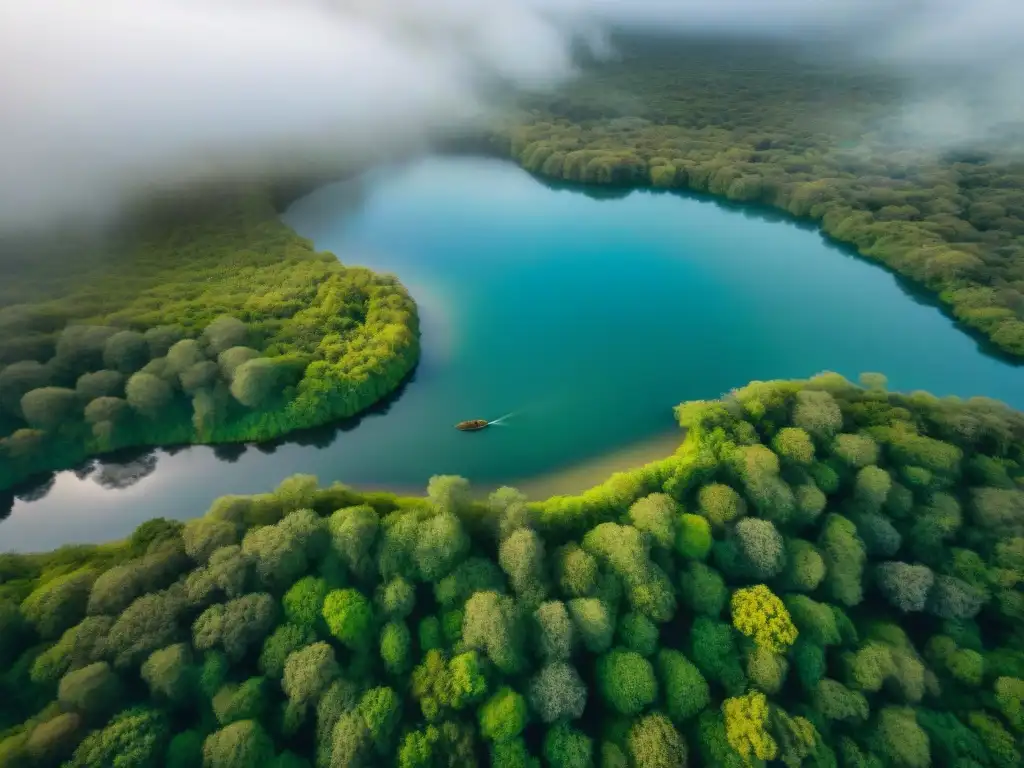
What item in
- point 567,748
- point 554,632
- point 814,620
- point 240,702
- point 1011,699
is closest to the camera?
point 240,702

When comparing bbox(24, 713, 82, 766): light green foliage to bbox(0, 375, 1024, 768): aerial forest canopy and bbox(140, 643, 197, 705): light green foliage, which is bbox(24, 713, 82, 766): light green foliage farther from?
bbox(140, 643, 197, 705): light green foliage

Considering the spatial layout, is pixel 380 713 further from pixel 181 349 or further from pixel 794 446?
pixel 181 349

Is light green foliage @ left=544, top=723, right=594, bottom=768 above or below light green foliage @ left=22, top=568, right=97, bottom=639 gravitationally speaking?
below

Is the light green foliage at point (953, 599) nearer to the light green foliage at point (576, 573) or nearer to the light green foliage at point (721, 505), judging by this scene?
the light green foliage at point (721, 505)

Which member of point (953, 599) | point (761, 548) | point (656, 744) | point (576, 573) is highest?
point (761, 548)

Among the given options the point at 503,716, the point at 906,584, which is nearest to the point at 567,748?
the point at 503,716

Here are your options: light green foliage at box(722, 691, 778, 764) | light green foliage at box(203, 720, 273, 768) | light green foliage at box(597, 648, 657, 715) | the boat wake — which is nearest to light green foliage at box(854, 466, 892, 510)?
light green foliage at box(722, 691, 778, 764)

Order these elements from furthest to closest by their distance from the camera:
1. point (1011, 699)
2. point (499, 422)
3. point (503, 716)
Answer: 1. point (499, 422)
2. point (1011, 699)
3. point (503, 716)
